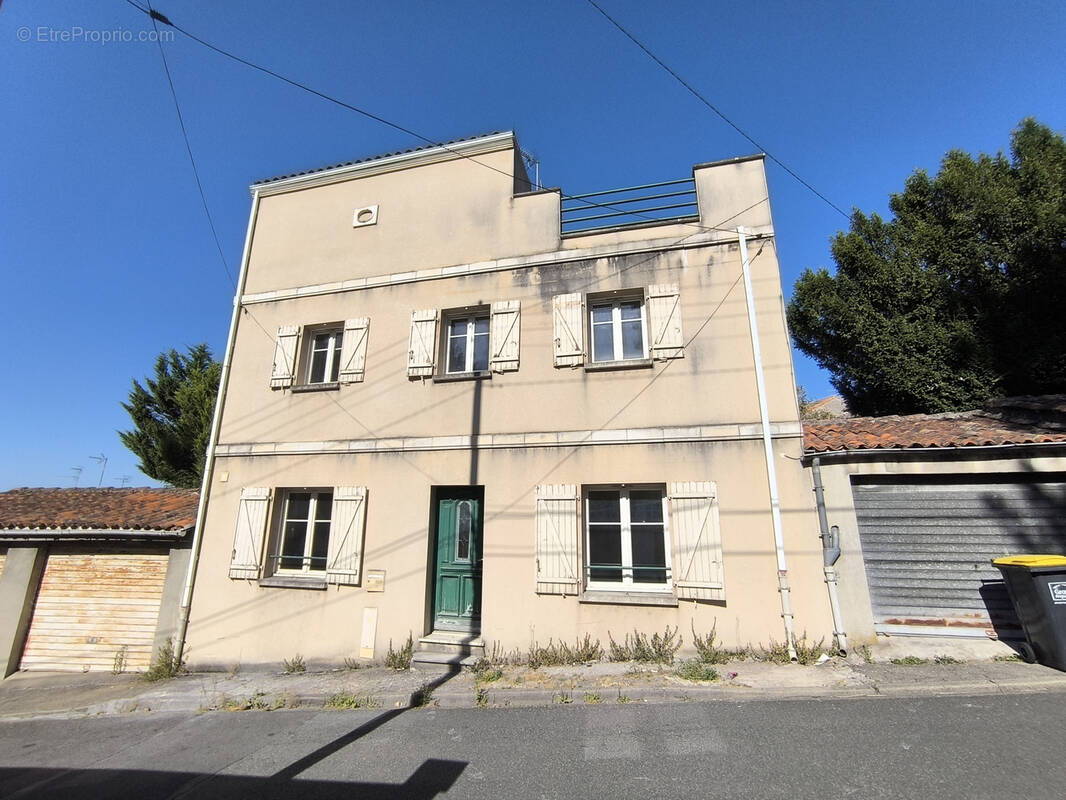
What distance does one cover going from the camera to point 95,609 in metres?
8.10

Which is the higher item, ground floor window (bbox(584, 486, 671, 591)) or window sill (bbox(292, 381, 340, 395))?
window sill (bbox(292, 381, 340, 395))

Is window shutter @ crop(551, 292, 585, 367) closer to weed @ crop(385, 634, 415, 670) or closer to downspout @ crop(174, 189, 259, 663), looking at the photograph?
weed @ crop(385, 634, 415, 670)

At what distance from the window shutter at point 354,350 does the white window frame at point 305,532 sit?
190cm

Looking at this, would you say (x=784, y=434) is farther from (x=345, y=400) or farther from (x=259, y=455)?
(x=259, y=455)

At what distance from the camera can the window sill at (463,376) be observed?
7219 millimetres

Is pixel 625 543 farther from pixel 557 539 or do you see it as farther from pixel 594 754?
pixel 594 754

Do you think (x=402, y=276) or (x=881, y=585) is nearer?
(x=881, y=585)

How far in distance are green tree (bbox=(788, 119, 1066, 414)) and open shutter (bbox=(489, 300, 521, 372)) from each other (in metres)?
7.86

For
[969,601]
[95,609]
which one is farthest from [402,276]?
[969,601]

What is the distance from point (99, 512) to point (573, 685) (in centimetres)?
924

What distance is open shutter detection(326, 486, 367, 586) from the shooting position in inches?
270

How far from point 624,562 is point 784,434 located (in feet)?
8.80

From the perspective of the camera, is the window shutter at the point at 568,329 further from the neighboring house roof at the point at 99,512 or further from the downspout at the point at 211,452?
the neighboring house roof at the point at 99,512

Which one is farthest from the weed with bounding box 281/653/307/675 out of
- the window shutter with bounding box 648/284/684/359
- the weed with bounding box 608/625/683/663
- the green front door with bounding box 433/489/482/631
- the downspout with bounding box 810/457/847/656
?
the downspout with bounding box 810/457/847/656
